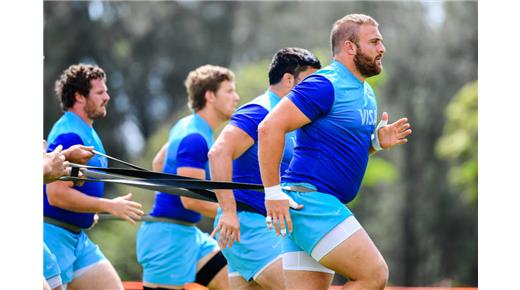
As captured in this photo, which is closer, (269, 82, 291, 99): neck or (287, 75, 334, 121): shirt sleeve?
(287, 75, 334, 121): shirt sleeve

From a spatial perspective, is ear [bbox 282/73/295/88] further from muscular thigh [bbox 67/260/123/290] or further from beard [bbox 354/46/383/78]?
muscular thigh [bbox 67/260/123/290]

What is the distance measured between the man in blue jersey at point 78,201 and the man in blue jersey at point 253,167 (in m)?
0.76

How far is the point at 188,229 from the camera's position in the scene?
8180 mm

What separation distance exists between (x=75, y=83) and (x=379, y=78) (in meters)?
19.4

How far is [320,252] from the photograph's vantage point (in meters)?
5.39

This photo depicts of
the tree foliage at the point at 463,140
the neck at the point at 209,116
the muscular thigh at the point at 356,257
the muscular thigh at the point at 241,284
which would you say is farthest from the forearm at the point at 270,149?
the tree foliage at the point at 463,140

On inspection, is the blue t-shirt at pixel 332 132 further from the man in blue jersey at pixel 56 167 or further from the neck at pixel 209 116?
the neck at pixel 209 116

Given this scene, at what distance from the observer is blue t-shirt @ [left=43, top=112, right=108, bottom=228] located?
23.3 feet

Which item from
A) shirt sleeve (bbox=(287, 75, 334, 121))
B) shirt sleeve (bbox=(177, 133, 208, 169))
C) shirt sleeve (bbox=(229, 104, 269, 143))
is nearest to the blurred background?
shirt sleeve (bbox=(177, 133, 208, 169))

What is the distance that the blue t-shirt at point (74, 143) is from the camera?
710 centimetres

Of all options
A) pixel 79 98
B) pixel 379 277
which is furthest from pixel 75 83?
pixel 379 277

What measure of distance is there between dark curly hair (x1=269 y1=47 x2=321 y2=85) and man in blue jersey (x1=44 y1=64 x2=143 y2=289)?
4.37 feet
